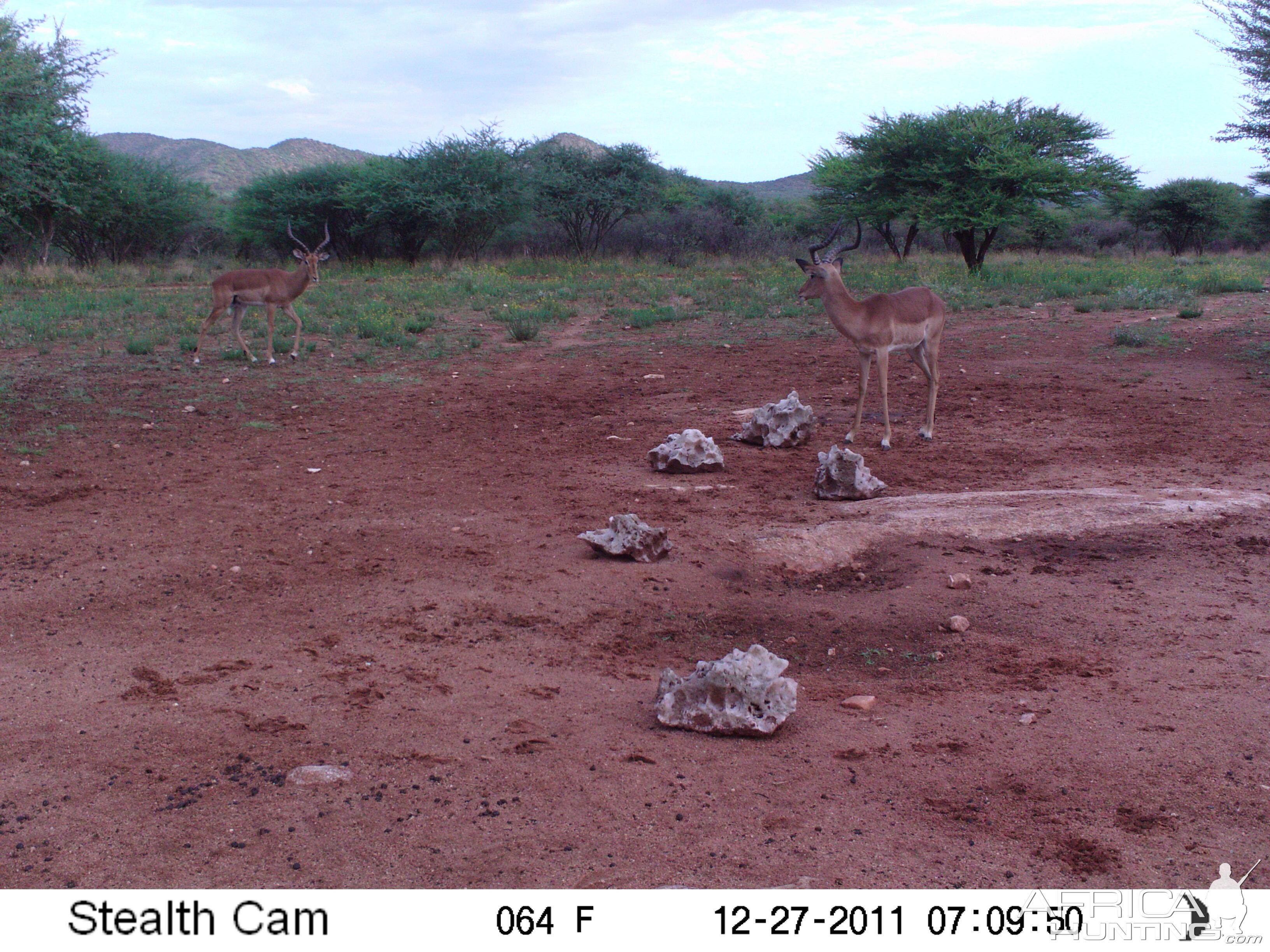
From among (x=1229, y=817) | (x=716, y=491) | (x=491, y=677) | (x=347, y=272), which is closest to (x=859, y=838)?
(x=1229, y=817)

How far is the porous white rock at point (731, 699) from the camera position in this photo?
365 centimetres

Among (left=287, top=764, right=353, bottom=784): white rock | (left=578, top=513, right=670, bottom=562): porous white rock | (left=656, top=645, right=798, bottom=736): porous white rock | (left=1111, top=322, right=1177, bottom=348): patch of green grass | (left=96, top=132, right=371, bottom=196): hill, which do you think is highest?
(left=96, top=132, right=371, bottom=196): hill

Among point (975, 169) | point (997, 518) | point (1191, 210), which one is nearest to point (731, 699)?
point (997, 518)

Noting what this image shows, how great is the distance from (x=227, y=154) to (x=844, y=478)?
96606 mm

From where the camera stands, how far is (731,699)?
3688 mm

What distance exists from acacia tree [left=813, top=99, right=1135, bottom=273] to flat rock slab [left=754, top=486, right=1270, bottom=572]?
57.1 feet

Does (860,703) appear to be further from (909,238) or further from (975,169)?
(909,238)

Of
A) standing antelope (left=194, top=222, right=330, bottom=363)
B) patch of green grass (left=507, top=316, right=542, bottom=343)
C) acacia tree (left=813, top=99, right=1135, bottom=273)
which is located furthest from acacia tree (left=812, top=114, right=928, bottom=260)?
standing antelope (left=194, top=222, right=330, bottom=363)

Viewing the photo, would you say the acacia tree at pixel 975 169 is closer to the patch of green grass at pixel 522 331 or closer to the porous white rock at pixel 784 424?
the patch of green grass at pixel 522 331

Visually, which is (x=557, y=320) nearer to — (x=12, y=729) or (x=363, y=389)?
(x=363, y=389)

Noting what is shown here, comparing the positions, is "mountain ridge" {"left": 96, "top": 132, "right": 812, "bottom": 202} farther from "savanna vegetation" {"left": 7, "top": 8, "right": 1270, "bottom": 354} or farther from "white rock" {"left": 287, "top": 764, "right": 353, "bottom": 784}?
"white rock" {"left": 287, "top": 764, "right": 353, "bottom": 784}

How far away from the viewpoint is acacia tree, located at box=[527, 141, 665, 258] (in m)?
33.5

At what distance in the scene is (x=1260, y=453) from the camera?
7.73 meters

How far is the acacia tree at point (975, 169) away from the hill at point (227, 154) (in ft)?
218
